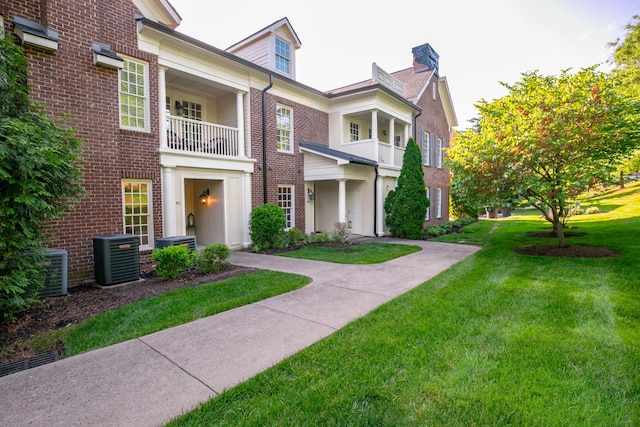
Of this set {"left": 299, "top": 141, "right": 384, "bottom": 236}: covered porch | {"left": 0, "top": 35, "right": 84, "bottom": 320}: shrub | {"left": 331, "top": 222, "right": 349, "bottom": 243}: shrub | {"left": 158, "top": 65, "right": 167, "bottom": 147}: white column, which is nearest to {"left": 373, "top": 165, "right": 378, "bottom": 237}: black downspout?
{"left": 299, "top": 141, "right": 384, "bottom": 236}: covered porch

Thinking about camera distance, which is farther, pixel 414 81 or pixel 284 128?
pixel 414 81

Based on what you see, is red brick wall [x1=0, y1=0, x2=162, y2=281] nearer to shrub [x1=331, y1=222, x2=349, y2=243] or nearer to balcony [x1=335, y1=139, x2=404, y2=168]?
shrub [x1=331, y1=222, x2=349, y2=243]

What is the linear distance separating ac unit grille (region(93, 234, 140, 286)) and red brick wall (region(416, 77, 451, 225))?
1470 centimetres

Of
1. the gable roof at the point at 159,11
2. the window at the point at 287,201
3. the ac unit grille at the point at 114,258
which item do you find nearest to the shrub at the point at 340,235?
the window at the point at 287,201

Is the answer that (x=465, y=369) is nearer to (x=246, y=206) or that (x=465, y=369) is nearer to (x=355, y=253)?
(x=355, y=253)

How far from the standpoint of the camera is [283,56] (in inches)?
508

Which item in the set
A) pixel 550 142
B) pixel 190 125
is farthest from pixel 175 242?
pixel 550 142

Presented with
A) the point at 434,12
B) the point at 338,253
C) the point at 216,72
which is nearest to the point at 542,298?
the point at 338,253

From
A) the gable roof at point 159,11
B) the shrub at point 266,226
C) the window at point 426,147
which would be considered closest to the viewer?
the gable roof at point 159,11

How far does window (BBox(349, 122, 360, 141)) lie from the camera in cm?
1510

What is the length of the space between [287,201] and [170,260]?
6.49 metres

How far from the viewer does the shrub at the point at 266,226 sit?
10.0 metres

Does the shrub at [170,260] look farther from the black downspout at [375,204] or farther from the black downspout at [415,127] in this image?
the black downspout at [415,127]

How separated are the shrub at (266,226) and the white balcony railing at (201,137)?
2.19 metres
